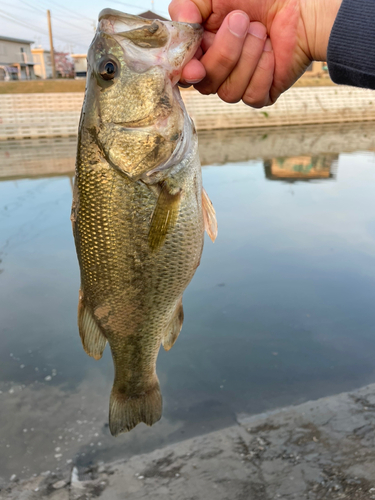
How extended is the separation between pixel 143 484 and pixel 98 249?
1.77 m

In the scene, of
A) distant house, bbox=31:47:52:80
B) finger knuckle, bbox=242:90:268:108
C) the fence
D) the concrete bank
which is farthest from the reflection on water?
distant house, bbox=31:47:52:80

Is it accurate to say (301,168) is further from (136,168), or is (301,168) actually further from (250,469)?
(136,168)

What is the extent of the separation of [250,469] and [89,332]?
5.23 ft

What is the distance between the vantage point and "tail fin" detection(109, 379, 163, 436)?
1.97 metres

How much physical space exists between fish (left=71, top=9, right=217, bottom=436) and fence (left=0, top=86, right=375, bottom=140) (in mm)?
18850

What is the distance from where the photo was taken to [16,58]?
3988 centimetres

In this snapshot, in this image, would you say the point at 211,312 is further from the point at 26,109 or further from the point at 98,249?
the point at 26,109

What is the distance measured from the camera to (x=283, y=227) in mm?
6844

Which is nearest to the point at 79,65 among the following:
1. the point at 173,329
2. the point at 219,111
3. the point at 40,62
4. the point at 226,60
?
the point at 40,62

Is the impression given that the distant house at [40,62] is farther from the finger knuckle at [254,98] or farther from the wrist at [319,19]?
the wrist at [319,19]

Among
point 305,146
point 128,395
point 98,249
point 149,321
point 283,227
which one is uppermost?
point 98,249

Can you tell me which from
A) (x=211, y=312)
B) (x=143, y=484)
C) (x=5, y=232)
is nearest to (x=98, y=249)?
(x=143, y=484)

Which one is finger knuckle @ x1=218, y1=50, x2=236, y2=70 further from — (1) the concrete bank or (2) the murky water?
(2) the murky water

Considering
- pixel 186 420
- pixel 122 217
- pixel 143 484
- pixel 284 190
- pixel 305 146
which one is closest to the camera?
pixel 122 217
